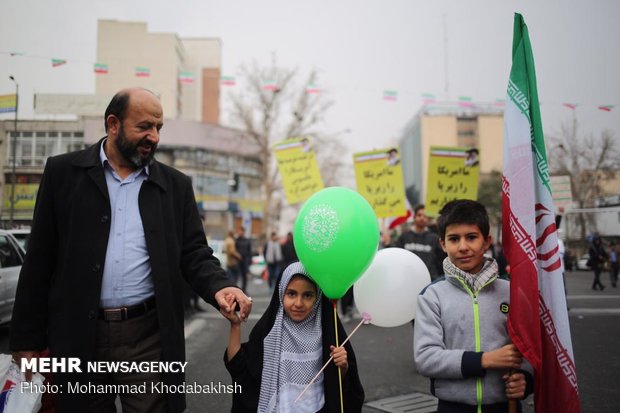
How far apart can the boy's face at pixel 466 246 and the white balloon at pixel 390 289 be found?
60 centimetres

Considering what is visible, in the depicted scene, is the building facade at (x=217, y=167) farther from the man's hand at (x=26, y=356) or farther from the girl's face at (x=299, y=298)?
the man's hand at (x=26, y=356)

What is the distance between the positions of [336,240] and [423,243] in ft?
13.9

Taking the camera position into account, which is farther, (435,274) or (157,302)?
(435,274)

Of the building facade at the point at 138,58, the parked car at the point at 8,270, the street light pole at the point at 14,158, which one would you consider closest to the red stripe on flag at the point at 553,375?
the parked car at the point at 8,270

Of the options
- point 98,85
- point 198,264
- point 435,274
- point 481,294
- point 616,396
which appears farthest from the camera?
point 98,85

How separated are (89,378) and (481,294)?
195cm

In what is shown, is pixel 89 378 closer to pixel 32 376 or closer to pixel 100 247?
pixel 32 376

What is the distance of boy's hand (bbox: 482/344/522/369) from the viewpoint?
2248 millimetres

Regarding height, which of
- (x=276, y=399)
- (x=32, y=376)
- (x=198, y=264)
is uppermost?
(x=198, y=264)

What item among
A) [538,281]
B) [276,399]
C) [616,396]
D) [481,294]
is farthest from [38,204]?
[616,396]

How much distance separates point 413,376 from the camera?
537 centimetres

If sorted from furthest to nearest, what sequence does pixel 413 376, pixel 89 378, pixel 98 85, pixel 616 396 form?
pixel 98 85
pixel 413 376
pixel 616 396
pixel 89 378

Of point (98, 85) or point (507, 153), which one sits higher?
point (98, 85)

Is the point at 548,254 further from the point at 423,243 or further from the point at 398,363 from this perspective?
the point at 423,243
